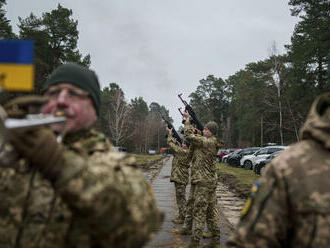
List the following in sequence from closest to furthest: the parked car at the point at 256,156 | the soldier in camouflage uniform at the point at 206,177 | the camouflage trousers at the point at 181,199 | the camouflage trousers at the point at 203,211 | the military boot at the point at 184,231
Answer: the camouflage trousers at the point at 203,211, the soldier in camouflage uniform at the point at 206,177, the military boot at the point at 184,231, the camouflage trousers at the point at 181,199, the parked car at the point at 256,156

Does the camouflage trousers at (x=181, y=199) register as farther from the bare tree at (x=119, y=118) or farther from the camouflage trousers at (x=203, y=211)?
the bare tree at (x=119, y=118)

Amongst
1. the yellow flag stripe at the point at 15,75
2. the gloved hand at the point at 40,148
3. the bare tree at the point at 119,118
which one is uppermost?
the bare tree at the point at 119,118

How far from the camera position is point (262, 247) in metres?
1.64

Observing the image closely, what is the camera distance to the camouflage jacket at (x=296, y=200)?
5.13 feet

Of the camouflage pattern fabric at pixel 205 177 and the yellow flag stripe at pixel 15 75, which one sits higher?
the yellow flag stripe at pixel 15 75

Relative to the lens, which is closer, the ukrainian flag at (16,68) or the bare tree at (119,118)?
the ukrainian flag at (16,68)

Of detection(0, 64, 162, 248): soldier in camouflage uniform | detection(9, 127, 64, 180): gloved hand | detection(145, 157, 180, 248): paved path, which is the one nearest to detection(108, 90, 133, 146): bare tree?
detection(145, 157, 180, 248): paved path

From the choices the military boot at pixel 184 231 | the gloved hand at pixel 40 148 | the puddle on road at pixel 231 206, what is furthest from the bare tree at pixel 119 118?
the gloved hand at pixel 40 148

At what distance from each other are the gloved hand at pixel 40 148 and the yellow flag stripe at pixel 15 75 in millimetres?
207

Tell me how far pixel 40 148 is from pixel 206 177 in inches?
189

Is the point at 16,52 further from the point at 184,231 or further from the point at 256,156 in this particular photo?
the point at 256,156

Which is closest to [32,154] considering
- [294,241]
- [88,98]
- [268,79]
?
[88,98]

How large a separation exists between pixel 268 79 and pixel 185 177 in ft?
147

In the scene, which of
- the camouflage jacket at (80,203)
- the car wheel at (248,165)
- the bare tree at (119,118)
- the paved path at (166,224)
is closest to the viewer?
the camouflage jacket at (80,203)
